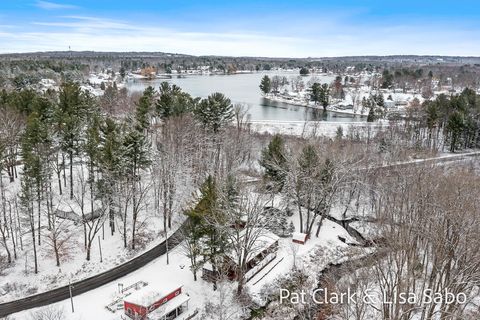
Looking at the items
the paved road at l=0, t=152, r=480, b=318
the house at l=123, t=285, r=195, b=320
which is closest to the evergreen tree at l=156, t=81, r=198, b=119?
the paved road at l=0, t=152, r=480, b=318

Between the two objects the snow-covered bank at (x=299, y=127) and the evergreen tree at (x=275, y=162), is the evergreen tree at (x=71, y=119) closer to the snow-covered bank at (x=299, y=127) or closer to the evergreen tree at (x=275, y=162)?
the evergreen tree at (x=275, y=162)

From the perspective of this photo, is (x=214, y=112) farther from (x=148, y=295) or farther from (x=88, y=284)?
(x=148, y=295)

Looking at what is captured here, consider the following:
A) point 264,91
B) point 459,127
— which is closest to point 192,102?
point 459,127

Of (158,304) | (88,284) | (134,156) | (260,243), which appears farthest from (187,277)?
(134,156)

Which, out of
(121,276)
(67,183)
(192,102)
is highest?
(192,102)

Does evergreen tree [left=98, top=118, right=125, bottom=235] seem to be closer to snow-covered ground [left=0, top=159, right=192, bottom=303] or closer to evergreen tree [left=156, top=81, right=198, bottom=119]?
snow-covered ground [left=0, top=159, right=192, bottom=303]

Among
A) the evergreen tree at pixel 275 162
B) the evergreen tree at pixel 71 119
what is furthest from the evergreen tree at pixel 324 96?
the evergreen tree at pixel 71 119

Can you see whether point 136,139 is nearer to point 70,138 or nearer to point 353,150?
point 70,138
